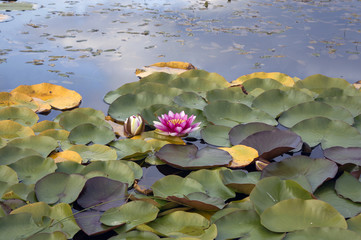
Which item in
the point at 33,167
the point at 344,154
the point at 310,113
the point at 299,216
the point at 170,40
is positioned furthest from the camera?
the point at 170,40

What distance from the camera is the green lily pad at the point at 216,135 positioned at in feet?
6.53

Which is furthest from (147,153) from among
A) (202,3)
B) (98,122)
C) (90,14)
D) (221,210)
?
(202,3)

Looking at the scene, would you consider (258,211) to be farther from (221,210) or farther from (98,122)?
(98,122)

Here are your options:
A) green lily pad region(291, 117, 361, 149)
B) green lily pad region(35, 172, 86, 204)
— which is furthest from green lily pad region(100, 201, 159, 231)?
green lily pad region(291, 117, 361, 149)

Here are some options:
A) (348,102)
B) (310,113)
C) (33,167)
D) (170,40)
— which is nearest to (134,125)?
(33,167)

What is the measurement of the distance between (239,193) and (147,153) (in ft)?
1.72

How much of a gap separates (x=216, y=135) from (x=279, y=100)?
564 mm

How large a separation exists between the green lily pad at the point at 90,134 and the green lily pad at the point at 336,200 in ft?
3.50

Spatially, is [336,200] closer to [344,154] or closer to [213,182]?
[344,154]

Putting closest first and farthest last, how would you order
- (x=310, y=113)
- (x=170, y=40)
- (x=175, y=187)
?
(x=175, y=187) < (x=310, y=113) < (x=170, y=40)

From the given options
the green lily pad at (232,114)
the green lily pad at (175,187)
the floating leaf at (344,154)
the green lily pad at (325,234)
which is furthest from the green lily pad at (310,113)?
the green lily pad at (325,234)

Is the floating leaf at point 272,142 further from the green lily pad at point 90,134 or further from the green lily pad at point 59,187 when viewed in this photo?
the green lily pad at point 59,187

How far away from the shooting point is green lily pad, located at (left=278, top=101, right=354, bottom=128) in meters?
2.14

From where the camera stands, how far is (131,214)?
1.39m
